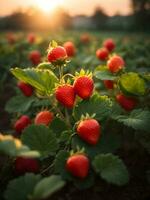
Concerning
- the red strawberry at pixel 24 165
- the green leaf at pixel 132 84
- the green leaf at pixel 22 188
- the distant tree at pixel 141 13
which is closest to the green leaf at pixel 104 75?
the green leaf at pixel 132 84

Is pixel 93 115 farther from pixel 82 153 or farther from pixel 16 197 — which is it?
pixel 16 197

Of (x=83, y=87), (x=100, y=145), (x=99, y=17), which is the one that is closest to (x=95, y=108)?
(x=83, y=87)

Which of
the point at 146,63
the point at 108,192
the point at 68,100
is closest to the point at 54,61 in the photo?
the point at 68,100

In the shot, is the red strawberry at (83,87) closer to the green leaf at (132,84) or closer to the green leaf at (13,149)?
the green leaf at (132,84)

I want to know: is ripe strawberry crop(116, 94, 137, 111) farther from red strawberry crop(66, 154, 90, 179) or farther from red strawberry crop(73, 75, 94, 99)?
red strawberry crop(66, 154, 90, 179)

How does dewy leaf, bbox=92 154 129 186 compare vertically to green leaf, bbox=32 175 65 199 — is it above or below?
below

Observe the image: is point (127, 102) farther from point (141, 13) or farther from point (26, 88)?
point (141, 13)

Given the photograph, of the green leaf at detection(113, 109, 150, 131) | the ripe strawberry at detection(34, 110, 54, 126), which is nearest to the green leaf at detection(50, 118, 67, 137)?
the ripe strawberry at detection(34, 110, 54, 126)
